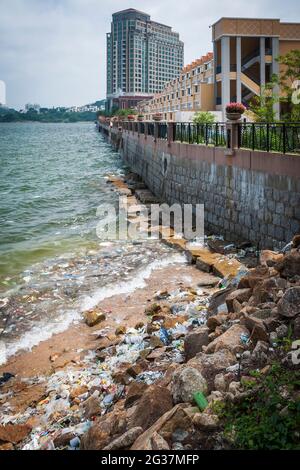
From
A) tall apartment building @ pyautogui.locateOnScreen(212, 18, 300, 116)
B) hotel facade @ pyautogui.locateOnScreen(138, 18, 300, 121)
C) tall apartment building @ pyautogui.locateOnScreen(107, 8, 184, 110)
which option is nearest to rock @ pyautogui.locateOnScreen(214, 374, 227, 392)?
hotel facade @ pyautogui.locateOnScreen(138, 18, 300, 121)

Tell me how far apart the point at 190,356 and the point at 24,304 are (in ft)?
17.8

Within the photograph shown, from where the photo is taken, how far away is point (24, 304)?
10.7 meters

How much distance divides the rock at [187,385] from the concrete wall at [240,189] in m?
6.13

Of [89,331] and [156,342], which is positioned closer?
[156,342]

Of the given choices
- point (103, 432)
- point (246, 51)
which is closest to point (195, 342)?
point (103, 432)

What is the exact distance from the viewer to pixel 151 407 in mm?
4840

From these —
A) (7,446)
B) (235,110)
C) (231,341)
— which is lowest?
(7,446)

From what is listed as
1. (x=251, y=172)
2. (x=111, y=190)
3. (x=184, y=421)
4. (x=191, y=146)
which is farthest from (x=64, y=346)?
(x=111, y=190)

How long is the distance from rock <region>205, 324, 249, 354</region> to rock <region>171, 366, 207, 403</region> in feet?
2.26

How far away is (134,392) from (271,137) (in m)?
8.09

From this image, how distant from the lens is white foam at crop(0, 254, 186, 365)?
346 inches

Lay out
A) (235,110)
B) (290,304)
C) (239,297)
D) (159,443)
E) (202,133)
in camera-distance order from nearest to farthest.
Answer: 1. (159,443)
2. (290,304)
3. (239,297)
4. (235,110)
5. (202,133)

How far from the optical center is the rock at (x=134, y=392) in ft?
18.4

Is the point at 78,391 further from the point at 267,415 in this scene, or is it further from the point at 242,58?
the point at 242,58
